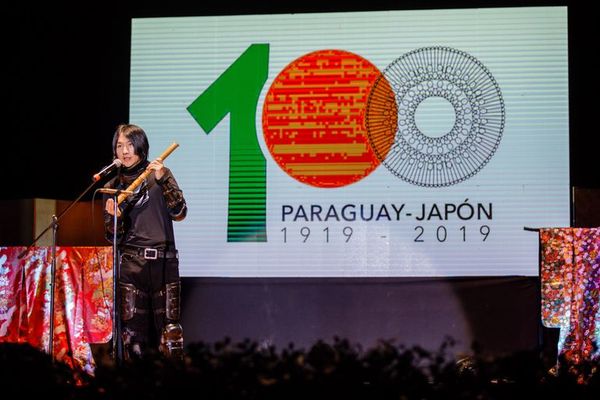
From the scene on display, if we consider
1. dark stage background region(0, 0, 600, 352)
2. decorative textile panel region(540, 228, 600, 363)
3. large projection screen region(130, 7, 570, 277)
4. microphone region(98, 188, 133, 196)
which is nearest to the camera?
microphone region(98, 188, 133, 196)

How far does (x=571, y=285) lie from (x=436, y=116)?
166 centimetres

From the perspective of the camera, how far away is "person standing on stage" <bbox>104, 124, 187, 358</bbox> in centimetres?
451

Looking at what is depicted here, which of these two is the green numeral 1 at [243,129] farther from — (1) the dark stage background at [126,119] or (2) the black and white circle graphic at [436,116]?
(2) the black and white circle graphic at [436,116]

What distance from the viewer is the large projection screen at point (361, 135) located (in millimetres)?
5875

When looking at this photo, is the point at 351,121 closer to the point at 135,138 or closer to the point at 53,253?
the point at 135,138

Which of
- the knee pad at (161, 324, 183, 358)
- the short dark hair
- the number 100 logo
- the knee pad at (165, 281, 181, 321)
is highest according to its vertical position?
the number 100 logo

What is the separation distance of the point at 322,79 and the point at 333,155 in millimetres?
534

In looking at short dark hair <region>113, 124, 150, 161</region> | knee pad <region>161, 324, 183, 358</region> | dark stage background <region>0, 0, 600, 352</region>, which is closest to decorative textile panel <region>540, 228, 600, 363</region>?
dark stage background <region>0, 0, 600, 352</region>

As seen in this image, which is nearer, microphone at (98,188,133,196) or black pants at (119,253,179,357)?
microphone at (98,188,133,196)

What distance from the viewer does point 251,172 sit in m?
6.05

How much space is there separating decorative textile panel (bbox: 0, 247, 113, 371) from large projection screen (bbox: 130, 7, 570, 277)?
916 millimetres

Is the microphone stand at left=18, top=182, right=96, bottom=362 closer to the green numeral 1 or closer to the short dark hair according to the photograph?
the short dark hair

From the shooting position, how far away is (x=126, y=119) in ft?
20.5

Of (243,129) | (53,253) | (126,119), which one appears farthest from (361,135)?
(53,253)
